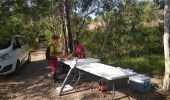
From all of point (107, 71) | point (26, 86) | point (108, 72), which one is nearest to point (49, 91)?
point (26, 86)

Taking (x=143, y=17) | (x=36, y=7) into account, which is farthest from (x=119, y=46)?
(x=36, y=7)

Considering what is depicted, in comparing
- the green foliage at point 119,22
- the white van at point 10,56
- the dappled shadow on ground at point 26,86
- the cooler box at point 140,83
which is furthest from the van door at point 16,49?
the cooler box at point 140,83

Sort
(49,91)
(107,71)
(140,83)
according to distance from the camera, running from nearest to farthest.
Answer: (107,71)
(140,83)
(49,91)

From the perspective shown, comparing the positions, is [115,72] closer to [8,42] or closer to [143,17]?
[8,42]

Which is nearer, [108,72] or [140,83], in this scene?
[108,72]

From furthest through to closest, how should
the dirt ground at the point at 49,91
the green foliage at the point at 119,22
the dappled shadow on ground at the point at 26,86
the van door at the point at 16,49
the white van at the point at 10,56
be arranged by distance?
the green foliage at the point at 119,22 → the van door at the point at 16,49 → the white van at the point at 10,56 → the dappled shadow on ground at the point at 26,86 → the dirt ground at the point at 49,91

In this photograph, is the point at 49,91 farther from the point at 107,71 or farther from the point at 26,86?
the point at 107,71

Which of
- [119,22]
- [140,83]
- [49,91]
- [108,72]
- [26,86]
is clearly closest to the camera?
[108,72]

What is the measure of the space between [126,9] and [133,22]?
52.9 inches

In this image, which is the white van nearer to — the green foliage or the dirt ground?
the dirt ground

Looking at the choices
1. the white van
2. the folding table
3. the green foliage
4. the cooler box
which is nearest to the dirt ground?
the cooler box

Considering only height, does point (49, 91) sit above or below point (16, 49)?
below

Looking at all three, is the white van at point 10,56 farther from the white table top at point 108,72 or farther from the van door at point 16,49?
the white table top at point 108,72

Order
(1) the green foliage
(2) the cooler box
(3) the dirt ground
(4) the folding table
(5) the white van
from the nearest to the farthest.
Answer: (4) the folding table
(3) the dirt ground
(2) the cooler box
(5) the white van
(1) the green foliage
